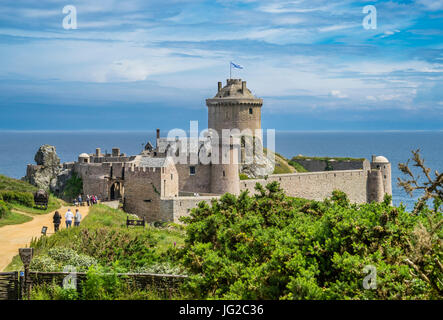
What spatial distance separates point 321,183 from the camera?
5147 centimetres

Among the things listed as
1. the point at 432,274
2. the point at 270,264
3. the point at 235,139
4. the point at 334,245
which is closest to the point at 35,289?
the point at 270,264

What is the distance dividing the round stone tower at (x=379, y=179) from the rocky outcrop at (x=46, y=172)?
32098mm

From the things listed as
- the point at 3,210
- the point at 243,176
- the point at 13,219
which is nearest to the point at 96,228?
the point at 13,219

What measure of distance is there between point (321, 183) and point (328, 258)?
39580 millimetres

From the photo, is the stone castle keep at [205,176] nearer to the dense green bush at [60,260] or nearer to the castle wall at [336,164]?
the castle wall at [336,164]

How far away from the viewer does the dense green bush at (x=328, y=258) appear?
10.6m

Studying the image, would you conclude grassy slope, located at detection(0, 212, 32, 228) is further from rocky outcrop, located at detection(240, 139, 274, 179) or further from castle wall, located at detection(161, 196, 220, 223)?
rocky outcrop, located at detection(240, 139, 274, 179)

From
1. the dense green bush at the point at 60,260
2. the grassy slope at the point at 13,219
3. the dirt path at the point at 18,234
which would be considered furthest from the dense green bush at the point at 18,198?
the dense green bush at the point at 60,260

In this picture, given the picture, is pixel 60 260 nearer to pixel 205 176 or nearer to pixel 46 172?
pixel 205 176

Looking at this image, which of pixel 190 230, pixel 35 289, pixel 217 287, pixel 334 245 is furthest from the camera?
pixel 190 230

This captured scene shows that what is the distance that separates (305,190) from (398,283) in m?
39.3
